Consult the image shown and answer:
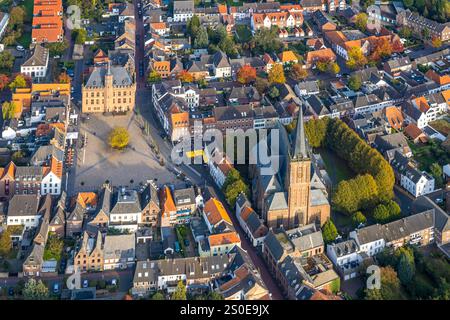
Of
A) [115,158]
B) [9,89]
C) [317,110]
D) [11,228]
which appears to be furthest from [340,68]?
[11,228]

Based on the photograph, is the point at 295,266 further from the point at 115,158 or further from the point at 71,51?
the point at 71,51

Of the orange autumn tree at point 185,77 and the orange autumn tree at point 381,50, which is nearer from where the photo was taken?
the orange autumn tree at point 185,77

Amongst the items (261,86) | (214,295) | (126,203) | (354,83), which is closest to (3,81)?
(261,86)

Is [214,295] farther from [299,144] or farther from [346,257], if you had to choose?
[299,144]

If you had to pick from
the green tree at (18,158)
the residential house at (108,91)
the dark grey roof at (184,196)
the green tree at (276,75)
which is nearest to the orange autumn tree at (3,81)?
the residential house at (108,91)

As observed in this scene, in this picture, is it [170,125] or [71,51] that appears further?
[71,51]

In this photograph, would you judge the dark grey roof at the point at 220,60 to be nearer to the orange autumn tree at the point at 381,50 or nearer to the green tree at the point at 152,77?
the green tree at the point at 152,77

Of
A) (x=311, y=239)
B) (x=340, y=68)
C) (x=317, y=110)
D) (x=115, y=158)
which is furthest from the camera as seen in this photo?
(x=340, y=68)
